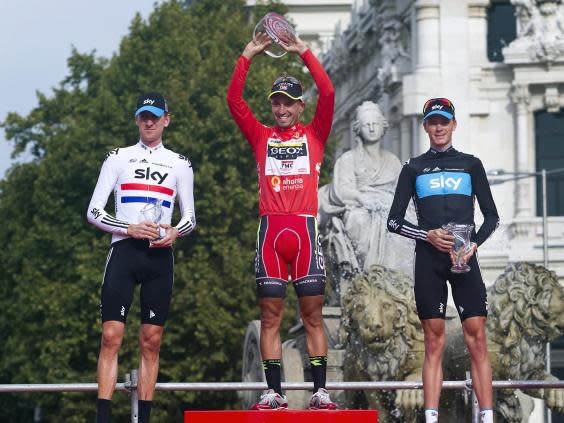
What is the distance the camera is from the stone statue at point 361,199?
27016mm

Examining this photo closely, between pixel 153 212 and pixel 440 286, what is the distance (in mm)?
2209

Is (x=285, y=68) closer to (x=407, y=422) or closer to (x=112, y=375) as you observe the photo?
(x=407, y=422)

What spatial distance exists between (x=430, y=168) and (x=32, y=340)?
38.3m

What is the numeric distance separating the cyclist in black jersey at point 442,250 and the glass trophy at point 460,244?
0.04m

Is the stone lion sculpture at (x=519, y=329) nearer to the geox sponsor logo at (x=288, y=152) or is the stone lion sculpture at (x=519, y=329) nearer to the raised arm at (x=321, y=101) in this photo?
the raised arm at (x=321, y=101)

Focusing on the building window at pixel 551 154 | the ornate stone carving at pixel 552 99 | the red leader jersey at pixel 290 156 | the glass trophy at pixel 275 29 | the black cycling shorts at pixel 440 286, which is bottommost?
the black cycling shorts at pixel 440 286

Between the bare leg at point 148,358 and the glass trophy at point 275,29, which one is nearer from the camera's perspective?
the bare leg at point 148,358

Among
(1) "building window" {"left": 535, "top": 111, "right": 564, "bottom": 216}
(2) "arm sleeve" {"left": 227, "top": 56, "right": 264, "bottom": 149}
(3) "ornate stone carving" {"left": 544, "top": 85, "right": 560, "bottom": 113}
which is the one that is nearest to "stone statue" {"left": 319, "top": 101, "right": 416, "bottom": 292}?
(2) "arm sleeve" {"left": 227, "top": 56, "right": 264, "bottom": 149}

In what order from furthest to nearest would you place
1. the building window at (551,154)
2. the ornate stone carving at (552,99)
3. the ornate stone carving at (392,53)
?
the ornate stone carving at (392,53), the ornate stone carving at (552,99), the building window at (551,154)

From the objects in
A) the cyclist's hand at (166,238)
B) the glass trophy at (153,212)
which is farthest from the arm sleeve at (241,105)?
the cyclist's hand at (166,238)

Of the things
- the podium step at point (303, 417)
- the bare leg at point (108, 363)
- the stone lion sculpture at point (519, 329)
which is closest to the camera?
the podium step at point (303, 417)

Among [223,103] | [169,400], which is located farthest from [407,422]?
Answer: [223,103]

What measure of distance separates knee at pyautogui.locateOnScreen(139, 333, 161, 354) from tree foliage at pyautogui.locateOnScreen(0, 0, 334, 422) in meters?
30.5

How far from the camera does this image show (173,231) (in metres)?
15.2
